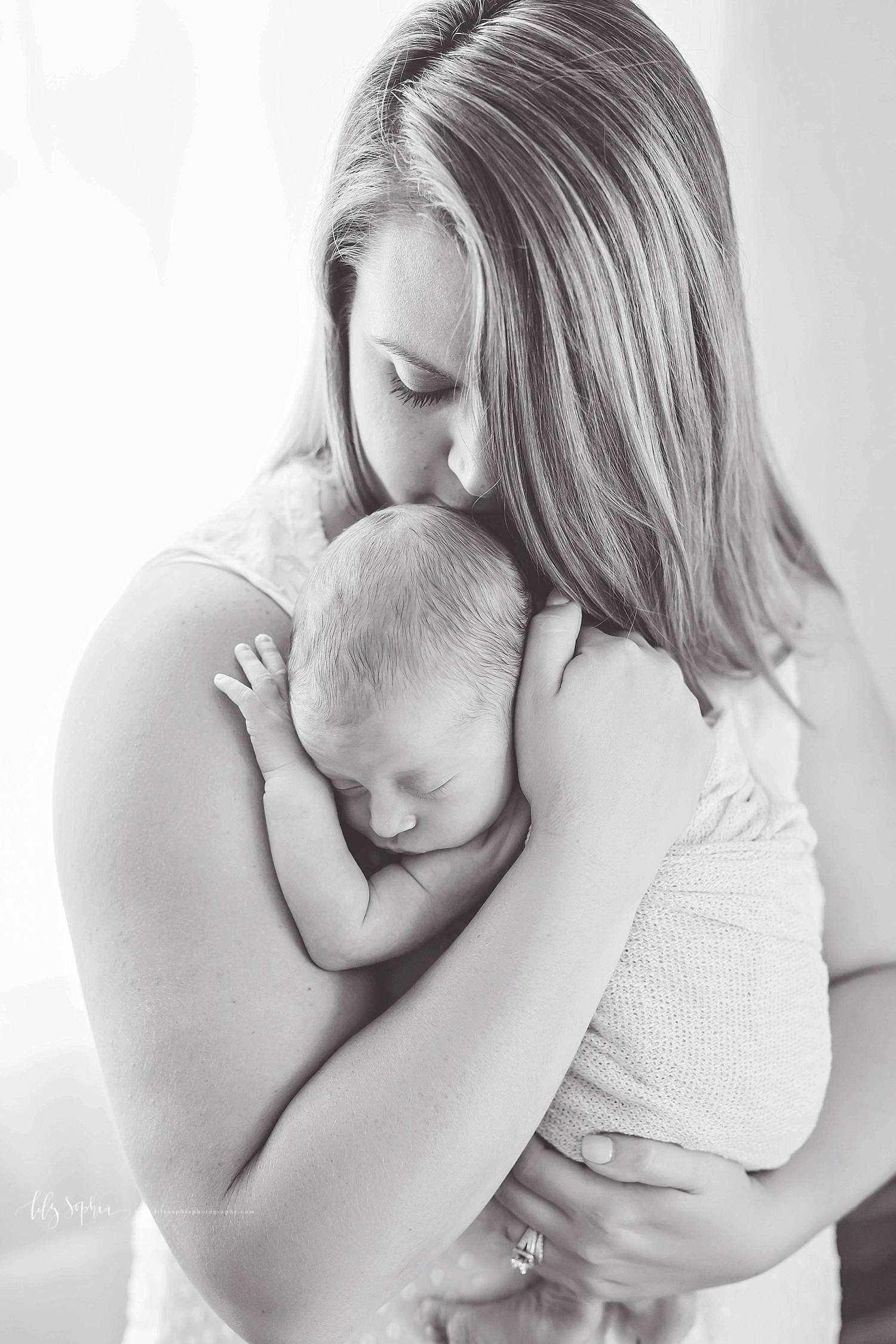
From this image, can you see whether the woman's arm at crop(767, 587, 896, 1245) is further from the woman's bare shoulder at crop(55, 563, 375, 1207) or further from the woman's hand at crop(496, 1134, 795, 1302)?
the woman's bare shoulder at crop(55, 563, 375, 1207)

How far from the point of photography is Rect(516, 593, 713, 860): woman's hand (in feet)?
2.91

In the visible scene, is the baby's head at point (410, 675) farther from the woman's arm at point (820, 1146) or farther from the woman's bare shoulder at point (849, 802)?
the woman's bare shoulder at point (849, 802)

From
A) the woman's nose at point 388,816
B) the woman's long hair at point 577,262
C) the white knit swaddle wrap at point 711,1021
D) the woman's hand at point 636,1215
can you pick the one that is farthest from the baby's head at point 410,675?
the woman's hand at point 636,1215

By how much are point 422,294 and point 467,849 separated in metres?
0.52

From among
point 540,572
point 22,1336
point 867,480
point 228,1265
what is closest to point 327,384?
point 540,572

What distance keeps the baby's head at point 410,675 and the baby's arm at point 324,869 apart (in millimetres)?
21

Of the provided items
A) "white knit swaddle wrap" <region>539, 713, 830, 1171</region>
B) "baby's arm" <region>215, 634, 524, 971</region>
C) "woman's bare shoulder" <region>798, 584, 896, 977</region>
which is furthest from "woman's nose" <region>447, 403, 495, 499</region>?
"woman's bare shoulder" <region>798, 584, 896, 977</region>

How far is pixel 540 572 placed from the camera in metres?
1.02

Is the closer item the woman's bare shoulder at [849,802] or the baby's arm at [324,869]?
the baby's arm at [324,869]

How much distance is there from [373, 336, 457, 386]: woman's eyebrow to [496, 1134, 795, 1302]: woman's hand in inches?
29.2

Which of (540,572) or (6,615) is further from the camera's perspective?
(6,615)

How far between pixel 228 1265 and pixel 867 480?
1617 millimetres

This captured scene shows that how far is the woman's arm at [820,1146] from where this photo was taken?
0.94 meters

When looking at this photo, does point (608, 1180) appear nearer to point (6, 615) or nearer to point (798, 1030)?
point (798, 1030)
